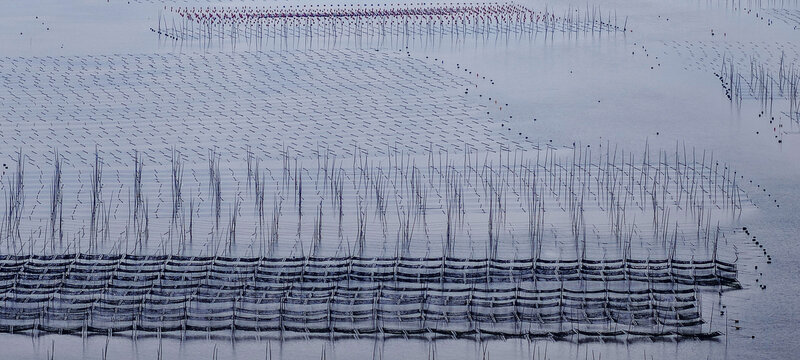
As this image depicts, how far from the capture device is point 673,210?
19.0 m

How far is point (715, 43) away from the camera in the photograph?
1139 inches

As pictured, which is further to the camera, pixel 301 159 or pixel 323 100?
pixel 323 100

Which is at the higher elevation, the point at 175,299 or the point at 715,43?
the point at 715,43

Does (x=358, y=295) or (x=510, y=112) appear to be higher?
(x=510, y=112)

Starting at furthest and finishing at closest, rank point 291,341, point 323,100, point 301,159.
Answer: point 323,100 → point 301,159 → point 291,341

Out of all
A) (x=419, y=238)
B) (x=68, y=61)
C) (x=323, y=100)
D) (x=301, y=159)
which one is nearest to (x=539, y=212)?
(x=419, y=238)

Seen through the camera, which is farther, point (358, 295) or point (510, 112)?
point (510, 112)

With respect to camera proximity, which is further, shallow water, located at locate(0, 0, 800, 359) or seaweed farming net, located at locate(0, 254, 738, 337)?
seaweed farming net, located at locate(0, 254, 738, 337)

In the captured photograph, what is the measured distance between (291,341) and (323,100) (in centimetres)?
1041

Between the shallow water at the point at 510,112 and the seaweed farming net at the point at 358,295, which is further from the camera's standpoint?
the seaweed farming net at the point at 358,295

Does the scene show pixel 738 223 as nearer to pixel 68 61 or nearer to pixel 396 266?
pixel 396 266

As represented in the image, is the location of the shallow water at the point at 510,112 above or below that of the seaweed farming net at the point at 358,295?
above

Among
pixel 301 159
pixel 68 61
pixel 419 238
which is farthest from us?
pixel 68 61

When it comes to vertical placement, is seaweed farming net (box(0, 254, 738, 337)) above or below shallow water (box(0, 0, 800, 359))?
below
